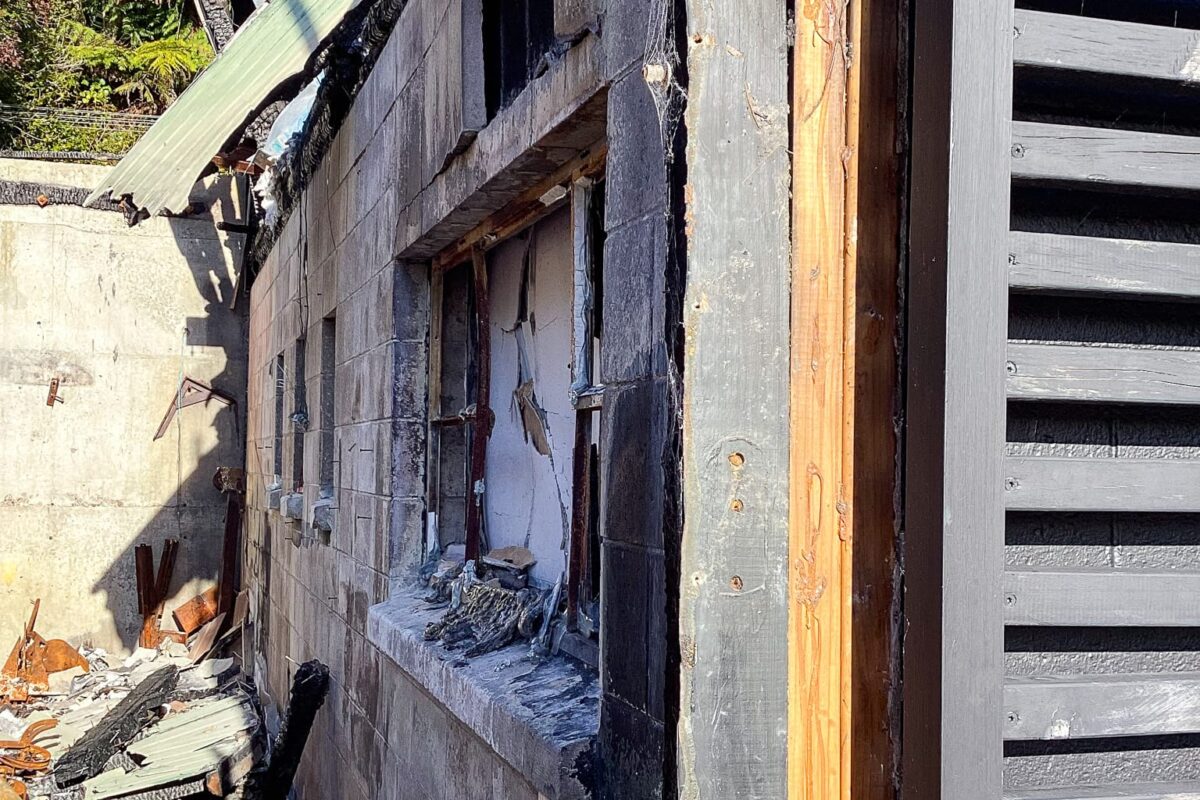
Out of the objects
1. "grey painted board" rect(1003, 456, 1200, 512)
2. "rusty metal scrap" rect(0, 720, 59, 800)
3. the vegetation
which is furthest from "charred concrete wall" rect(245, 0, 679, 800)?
the vegetation

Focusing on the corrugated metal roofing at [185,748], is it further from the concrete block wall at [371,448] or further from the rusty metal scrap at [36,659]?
the rusty metal scrap at [36,659]

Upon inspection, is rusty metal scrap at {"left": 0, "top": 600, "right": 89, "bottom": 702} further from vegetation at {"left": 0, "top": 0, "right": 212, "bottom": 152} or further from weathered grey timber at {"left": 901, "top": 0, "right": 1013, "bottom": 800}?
weathered grey timber at {"left": 901, "top": 0, "right": 1013, "bottom": 800}

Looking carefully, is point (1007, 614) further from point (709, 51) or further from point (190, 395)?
point (190, 395)

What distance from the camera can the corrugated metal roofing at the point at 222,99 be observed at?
4.62m

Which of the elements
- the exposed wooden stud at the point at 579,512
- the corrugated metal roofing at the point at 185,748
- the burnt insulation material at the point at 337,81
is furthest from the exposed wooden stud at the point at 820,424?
the corrugated metal roofing at the point at 185,748

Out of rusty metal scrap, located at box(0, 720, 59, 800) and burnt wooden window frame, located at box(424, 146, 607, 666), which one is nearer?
burnt wooden window frame, located at box(424, 146, 607, 666)

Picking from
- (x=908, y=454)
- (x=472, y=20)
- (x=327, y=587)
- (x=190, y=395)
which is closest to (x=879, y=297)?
(x=908, y=454)

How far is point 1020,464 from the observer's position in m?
1.56

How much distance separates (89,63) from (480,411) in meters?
15.3

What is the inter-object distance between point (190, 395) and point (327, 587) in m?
6.93

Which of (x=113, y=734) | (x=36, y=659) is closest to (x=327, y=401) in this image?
(x=113, y=734)

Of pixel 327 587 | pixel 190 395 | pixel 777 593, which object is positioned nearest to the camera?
pixel 777 593

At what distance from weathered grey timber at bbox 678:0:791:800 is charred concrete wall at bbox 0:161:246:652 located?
11288mm

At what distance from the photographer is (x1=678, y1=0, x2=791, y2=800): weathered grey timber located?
1.68 meters
